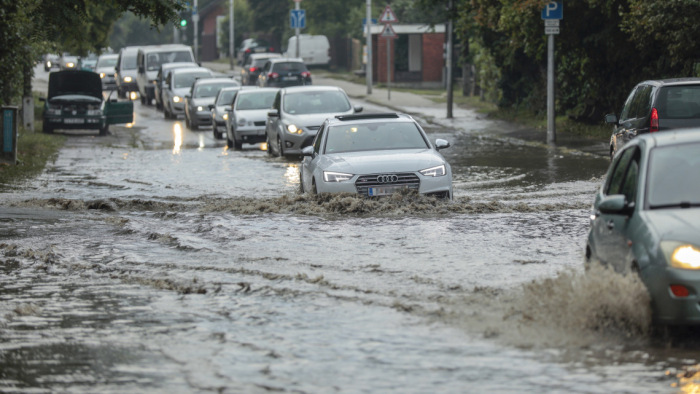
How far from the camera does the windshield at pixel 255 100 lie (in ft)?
99.7

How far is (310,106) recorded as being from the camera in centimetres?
2639

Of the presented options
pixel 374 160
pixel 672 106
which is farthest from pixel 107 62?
pixel 374 160

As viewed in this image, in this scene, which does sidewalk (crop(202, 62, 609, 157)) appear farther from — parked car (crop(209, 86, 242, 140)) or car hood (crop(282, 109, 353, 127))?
parked car (crop(209, 86, 242, 140))

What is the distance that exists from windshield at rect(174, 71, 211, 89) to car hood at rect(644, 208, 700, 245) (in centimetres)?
3564

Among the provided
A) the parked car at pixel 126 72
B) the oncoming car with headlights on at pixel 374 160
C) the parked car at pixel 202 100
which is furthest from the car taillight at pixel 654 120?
the parked car at pixel 126 72

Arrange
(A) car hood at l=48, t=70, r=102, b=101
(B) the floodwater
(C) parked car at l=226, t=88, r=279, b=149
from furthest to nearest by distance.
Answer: (A) car hood at l=48, t=70, r=102, b=101 < (C) parked car at l=226, t=88, r=279, b=149 < (B) the floodwater

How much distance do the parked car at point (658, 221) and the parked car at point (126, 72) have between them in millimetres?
48516

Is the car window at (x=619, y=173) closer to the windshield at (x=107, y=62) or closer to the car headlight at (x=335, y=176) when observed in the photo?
the car headlight at (x=335, y=176)

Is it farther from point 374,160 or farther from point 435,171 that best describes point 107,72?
point 435,171

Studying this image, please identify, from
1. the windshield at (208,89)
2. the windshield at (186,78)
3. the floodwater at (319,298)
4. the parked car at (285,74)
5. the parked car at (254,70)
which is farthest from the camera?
the parked car at (254,70)

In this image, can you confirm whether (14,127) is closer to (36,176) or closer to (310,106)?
(36,176)

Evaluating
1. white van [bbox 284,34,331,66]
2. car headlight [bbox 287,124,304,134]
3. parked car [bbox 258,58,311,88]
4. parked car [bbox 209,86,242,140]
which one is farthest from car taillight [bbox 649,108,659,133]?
white van [bbox 284,34,331,66]

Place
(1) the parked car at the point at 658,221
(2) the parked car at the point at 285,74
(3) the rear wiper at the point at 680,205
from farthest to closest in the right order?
1. (2) the parked car at the point at 285,74
2. (3) the rear wiper at the point at 680,205
3. (1) the parked car at the point at 658,221

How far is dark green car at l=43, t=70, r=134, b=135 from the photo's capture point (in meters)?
34.3
